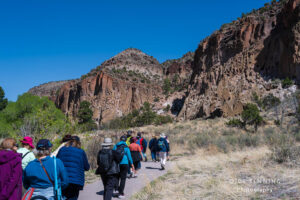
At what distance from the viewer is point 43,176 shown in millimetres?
3139

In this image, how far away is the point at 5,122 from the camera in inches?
997

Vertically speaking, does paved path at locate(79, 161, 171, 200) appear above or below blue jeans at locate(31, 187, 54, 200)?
below

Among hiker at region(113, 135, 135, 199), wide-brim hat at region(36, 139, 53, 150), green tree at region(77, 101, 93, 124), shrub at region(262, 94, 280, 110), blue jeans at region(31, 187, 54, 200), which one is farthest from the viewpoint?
green tree at region(77, 101, 93, 124)

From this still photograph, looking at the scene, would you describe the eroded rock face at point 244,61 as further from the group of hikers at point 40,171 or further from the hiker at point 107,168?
the group of hikers at point 40,171

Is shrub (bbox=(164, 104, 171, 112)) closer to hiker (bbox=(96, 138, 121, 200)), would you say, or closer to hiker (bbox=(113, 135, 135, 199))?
hiker (bbox=(113, 135, 135, 199))

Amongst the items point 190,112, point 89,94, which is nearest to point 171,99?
point 190,112

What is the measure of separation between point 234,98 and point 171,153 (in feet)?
73.7

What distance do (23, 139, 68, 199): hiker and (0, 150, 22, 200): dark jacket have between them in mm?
215

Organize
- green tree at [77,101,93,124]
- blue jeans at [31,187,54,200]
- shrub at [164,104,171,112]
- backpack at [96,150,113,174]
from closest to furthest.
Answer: blue jeans at [31,187,54,200] → backpack at [96,150,113,174] → green tree at [77,101,93,124] → shrub at [164,104,171,112]

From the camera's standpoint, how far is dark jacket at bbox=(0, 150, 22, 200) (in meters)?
2.77

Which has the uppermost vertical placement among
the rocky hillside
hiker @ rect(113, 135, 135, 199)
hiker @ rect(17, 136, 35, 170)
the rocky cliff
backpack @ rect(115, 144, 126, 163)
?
the rocky hillside

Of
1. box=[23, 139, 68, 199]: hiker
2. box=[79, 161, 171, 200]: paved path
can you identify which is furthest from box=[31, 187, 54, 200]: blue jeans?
box=[79, 161, 171, 200]: paved path

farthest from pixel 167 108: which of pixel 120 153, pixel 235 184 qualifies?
pixel 120 153

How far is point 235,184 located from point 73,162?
13.7 feet
